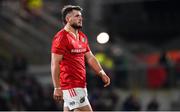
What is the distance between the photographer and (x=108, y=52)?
2486 centimetres

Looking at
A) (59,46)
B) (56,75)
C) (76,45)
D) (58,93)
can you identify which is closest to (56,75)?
(56,75)

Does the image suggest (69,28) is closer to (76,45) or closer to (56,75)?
(76,45)

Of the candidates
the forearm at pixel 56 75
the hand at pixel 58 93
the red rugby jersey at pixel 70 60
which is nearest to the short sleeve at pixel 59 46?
the red rugby jersey at pixel 70 60

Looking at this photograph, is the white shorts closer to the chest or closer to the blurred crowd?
the chest

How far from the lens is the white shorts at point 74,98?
996 cm

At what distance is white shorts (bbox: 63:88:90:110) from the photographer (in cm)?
996

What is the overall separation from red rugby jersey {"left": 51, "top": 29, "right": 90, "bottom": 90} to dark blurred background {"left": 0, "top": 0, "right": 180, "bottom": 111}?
7873 millimetres

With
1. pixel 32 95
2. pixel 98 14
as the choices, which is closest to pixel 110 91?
pixel 32 95

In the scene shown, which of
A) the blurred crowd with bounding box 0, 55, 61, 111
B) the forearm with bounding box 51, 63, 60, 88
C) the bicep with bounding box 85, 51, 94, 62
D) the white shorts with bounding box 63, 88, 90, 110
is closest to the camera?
the forearm with bounding box 51, 63, 60, 88

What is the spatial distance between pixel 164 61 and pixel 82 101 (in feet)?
39.1

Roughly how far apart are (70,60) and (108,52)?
14973 mm

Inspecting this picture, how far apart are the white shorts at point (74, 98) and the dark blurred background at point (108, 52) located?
782 cm

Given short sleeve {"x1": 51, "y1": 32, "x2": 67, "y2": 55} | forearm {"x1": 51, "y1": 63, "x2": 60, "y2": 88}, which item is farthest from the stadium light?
forearm {"x1": 51, "y1": 63, "x2": 60, "y2": 88}

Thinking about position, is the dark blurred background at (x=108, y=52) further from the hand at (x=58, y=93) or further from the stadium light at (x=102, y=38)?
the hand at (x=58, y=93)
